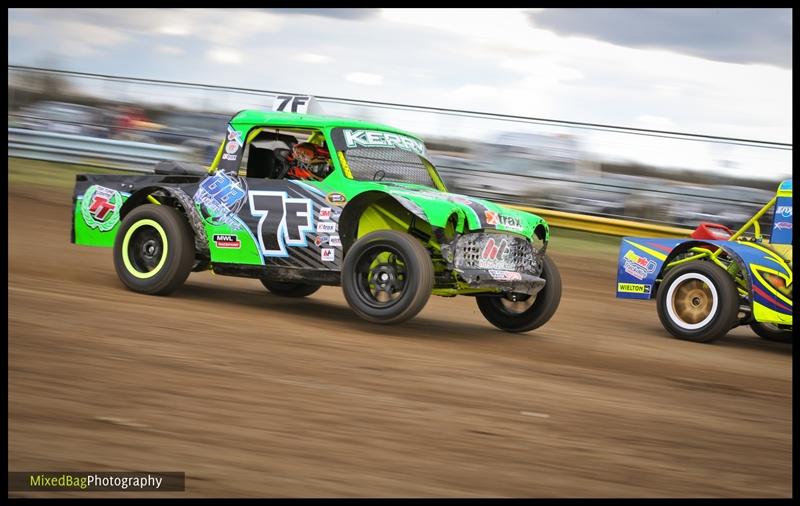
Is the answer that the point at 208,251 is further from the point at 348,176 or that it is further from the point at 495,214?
the point at 495,214

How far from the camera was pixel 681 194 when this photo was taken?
49.9ft

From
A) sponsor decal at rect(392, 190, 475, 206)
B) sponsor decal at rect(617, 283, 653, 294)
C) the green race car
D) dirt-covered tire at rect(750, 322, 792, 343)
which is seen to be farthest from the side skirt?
dirt-covered tire at rect(750, 322, 792, 343)

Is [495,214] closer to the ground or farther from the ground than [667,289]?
farther from the ground

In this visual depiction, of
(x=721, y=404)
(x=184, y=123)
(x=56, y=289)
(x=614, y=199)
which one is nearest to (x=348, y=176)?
(x=56, y=289)

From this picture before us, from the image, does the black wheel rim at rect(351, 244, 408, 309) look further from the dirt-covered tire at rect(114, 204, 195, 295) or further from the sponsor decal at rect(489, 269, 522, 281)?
the dirt-covered tire at rect(114, 204, 195, 295)

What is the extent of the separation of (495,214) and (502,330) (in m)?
1.44

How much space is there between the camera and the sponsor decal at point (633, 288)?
989 centimetres

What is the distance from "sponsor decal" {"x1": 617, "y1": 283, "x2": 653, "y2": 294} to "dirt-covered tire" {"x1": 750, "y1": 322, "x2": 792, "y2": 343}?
1230mm

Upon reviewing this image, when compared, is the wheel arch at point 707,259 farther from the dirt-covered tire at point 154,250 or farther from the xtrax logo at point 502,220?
the dirt-covered tire at point 154,250

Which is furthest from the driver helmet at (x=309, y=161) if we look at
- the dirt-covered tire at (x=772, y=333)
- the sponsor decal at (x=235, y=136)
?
the dirt-covered tire at (x=772, y=333)

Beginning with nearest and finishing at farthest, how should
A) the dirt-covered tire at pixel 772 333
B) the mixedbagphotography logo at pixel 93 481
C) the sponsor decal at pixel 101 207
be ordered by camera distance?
the mixedbagphotography logo at pixel 93 481
the sponsor decal at pixel 101 207
the dirt-covered tire at pixel 772 333

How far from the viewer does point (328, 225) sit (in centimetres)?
823

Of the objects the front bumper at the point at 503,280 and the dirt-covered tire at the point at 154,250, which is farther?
the dirt-covered tire at the point at 154,250

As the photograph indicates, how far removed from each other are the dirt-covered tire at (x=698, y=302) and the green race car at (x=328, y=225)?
154cm
